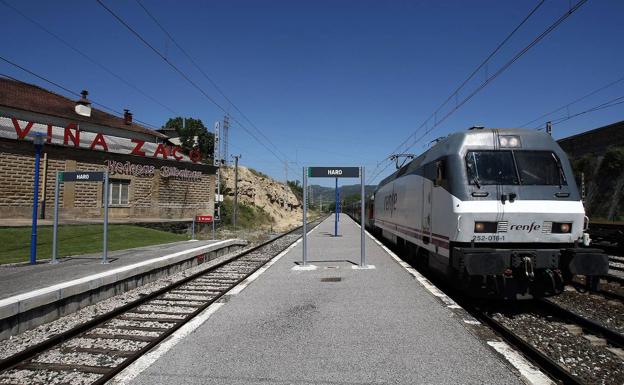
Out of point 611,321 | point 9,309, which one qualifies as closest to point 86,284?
point 9,309

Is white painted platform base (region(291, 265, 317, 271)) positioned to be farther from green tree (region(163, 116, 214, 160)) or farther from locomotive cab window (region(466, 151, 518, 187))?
green tree (region(163, 116, 214, 160))

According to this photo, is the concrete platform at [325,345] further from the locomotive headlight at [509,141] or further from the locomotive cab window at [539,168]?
the locomotive headlight at [509,141]

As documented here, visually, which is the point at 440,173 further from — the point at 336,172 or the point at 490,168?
the point at 336,172

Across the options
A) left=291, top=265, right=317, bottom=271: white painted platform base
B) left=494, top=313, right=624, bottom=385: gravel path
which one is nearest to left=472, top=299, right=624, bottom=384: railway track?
left=494, top=313, right=624, bottom=385: gravel path

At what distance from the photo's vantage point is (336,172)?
1229 cm

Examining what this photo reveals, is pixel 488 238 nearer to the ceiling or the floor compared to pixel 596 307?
nearer to the ceiling

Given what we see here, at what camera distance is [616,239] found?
56.5 ft

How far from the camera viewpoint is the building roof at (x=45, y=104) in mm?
32312

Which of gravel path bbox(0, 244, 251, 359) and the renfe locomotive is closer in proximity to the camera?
gravel path bbox(0, 244, 251, 359)

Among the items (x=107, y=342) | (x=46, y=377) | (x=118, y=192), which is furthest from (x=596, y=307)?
(x=118, y=192)

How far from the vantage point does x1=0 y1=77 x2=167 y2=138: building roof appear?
32312 millimetres

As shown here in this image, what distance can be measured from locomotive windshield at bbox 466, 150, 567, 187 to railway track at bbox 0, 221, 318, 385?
5267 millimetres

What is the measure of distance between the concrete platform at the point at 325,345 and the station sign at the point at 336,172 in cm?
405

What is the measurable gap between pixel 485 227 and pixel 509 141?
1.75 metres
